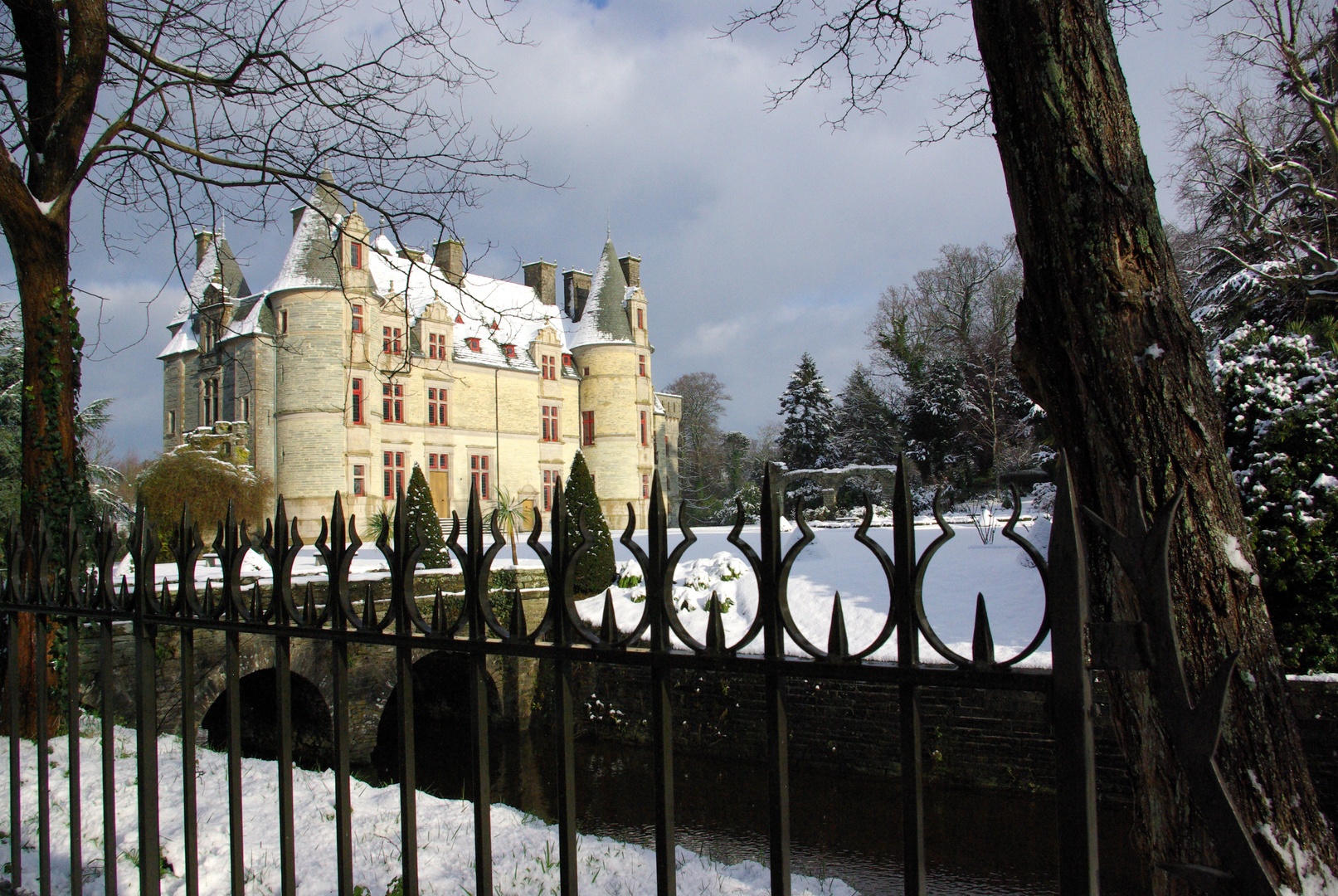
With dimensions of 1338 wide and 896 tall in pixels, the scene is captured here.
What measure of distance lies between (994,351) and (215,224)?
3110 centimetres

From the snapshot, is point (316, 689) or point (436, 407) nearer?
point (316, 689)

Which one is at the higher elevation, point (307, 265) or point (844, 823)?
point (307, 265)

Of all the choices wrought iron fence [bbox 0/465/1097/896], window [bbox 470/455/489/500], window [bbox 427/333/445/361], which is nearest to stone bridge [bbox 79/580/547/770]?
wrought iron fence [bbox 0/465/1097/896]

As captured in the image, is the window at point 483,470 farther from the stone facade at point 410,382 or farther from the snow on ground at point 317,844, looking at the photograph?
the snow on ground at point 317,844

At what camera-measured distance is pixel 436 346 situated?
94.2 ft

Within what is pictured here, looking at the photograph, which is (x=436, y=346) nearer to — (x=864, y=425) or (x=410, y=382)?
(x=410, y=382)

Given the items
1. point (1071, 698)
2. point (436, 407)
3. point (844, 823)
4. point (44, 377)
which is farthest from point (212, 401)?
point (1071, 698)

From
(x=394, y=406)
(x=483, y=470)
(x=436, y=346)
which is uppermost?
(x=436, y=346)

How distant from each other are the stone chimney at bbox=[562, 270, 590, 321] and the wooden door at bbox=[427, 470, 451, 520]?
31.1ft

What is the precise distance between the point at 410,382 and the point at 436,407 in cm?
131

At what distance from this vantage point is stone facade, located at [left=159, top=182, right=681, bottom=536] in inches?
961

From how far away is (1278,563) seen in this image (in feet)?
23.7

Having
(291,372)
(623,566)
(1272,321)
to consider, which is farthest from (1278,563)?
(291,372)

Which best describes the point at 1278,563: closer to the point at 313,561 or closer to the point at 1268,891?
the point at 1268,891
